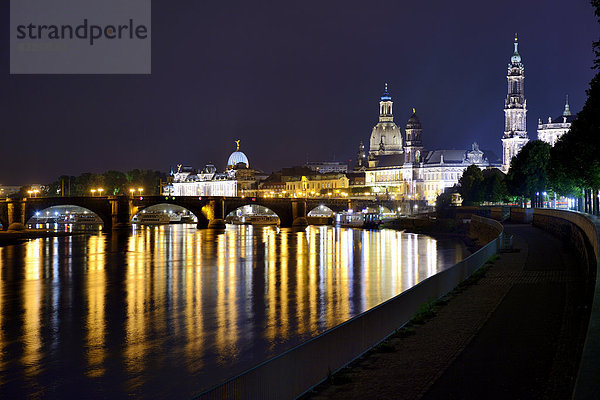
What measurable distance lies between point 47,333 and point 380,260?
1216 inches

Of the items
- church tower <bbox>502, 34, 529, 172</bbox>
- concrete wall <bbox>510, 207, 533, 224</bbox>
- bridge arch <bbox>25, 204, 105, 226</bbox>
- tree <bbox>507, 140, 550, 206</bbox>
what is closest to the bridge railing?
concrete wall <bbox>510, 207, 533, 224</bbox>

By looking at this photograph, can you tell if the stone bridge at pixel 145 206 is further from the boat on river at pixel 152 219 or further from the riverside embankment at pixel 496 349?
the riverside embankment at pixel 496 349

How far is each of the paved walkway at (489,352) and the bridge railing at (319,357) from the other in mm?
332

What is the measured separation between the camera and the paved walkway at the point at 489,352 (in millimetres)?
12039

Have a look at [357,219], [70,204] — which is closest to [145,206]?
[70,204]

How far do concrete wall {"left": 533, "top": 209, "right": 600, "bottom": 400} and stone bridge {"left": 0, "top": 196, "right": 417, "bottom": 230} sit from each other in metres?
51.9

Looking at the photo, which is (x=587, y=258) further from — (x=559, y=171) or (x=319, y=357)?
(x=559, y=171)

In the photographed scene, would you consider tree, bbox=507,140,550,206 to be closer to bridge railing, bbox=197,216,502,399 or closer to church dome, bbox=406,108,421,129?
bridge railing, bbox=197,216,502,399

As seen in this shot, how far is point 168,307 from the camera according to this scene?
31.3m

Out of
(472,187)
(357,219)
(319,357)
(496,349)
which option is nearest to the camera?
(319,357)

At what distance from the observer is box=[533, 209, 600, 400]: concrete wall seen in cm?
895

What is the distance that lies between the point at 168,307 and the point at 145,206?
72.2m

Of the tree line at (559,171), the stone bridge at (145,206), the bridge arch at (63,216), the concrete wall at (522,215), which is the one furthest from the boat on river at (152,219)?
the concrete wall at (522,215)

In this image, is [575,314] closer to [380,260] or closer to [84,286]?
[84,286]
